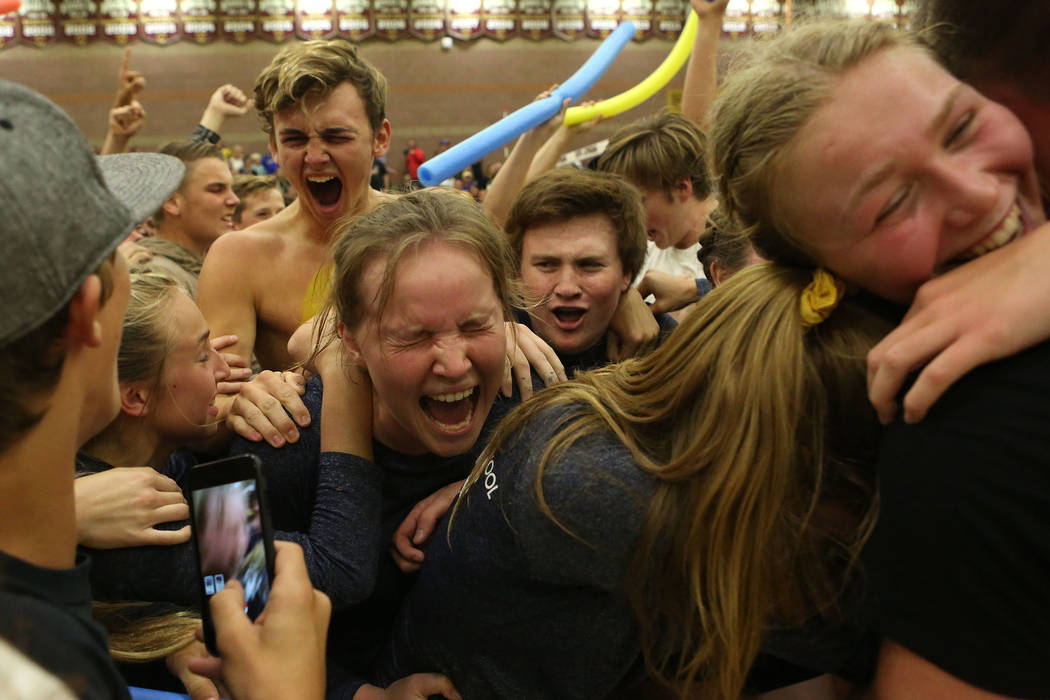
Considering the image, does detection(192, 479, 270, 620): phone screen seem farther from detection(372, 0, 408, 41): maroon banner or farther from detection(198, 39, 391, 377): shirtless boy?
detection(372, 0, 408, 41): maroon banner

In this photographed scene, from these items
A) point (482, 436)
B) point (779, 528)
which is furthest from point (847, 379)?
point (482, 436)

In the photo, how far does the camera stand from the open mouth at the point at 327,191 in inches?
107

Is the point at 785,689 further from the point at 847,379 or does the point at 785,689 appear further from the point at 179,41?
the point at 179,41

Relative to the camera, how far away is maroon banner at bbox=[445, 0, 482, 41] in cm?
1445

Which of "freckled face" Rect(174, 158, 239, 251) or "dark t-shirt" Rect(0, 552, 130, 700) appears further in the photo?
"freckled face" Rect(174, 158, 239, 251)

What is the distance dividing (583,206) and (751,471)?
4.54 ft

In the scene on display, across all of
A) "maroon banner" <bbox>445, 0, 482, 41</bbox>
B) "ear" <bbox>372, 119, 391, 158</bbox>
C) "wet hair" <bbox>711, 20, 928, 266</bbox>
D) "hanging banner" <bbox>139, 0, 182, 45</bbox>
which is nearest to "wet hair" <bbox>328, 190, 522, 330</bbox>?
"wet hair" <bbox>711, 20, 928, 266</bbox>

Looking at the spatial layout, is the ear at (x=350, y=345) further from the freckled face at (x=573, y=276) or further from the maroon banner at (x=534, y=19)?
the maroon banner at (x=534, y=19)

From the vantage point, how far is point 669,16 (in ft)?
48.3

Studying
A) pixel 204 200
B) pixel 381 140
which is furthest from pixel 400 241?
pixel 204 200

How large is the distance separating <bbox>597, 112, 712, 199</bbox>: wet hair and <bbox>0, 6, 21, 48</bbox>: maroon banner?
45.4 ft

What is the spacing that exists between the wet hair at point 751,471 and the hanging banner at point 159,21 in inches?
589

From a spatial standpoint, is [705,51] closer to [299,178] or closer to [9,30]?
[299,178]

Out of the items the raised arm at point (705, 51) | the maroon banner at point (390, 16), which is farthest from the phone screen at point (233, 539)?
the maroon banner at point (390, 16)
